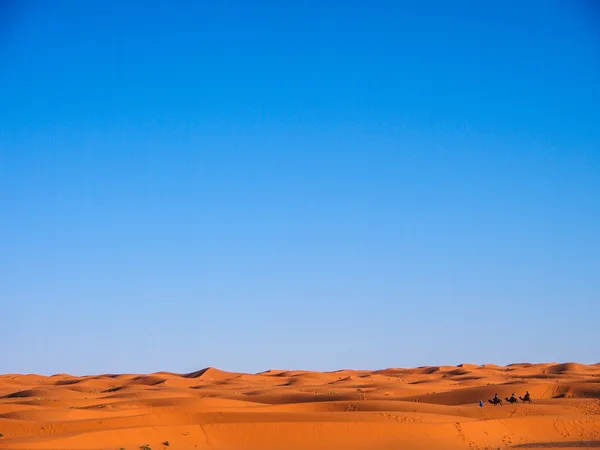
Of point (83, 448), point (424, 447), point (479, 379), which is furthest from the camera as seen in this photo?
point (479, 379)

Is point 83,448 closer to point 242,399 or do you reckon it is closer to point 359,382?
point 242,399

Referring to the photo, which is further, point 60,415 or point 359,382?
point 359,382

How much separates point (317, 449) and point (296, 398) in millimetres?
14667

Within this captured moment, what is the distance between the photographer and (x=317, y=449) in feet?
81.3

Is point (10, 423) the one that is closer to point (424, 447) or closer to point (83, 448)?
point (83, 448)

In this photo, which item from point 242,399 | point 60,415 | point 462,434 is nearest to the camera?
point 462,434

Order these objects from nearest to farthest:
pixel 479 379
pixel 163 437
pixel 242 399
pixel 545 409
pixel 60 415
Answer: pixel 163 437 < pixel 60 415 < pixel 545 409 < pixel 242 399 < pixel 479 379

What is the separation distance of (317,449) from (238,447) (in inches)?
97.2

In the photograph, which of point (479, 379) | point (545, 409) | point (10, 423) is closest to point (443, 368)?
point (479, 379)

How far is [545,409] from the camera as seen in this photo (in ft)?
106

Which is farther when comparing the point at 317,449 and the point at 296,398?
the point at 296,398

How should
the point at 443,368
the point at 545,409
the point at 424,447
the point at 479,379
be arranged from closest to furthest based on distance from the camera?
the point at 424,447 → the point at 545,409 → the point at 479,379 → the point at 443,368

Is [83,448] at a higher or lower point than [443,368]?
lower

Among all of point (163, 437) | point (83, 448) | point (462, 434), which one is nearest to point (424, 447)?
point (462, 434)
